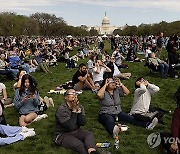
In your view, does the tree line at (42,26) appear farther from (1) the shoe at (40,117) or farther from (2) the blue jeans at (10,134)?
(2) the blue jeans at (10,134)

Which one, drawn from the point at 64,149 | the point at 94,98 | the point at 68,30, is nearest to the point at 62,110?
the point at 64,149

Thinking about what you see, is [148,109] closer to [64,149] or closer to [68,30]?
[64,149]

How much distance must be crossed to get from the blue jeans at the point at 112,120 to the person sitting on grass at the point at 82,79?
11.7ft

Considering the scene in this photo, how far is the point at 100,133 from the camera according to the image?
7.30 m

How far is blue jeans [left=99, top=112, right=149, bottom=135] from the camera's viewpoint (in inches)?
287

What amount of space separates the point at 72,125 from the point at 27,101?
7.45ft

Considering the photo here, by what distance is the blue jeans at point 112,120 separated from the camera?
7.28m

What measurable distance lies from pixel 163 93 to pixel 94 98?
8.40 ft

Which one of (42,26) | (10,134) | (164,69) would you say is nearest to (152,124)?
(10,134)

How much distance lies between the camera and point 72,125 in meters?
6.22

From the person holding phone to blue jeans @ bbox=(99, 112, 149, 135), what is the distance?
64.6 inches

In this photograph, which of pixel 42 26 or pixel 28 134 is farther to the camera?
pixel 42 26

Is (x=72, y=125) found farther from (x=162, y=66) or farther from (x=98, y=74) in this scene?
(x=162, y=66)

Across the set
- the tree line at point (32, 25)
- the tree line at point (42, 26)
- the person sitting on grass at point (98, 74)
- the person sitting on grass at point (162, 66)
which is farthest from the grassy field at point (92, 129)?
the tree line at point (32, 25)
